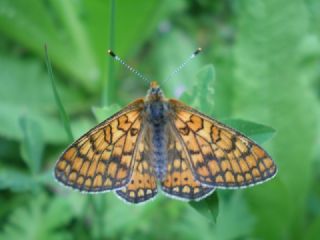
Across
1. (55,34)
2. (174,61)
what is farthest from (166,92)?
(55,34)

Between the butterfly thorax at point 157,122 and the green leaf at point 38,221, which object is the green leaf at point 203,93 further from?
the green leaf at point 38,221

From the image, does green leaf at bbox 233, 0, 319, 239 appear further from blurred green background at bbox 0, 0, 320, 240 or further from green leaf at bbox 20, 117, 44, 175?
green leaf at bbox 20, 117, 44, 175

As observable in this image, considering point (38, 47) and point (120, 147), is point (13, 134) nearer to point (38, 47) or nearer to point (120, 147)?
point (38, 47)

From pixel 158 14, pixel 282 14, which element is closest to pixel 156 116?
pixel 282 14

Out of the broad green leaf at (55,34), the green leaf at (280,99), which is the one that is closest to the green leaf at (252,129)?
the green leaf at (280,99)

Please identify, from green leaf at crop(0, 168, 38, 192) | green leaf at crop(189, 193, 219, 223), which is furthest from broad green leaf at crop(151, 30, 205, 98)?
green leaf at crop(189, 193, 219, 223)
